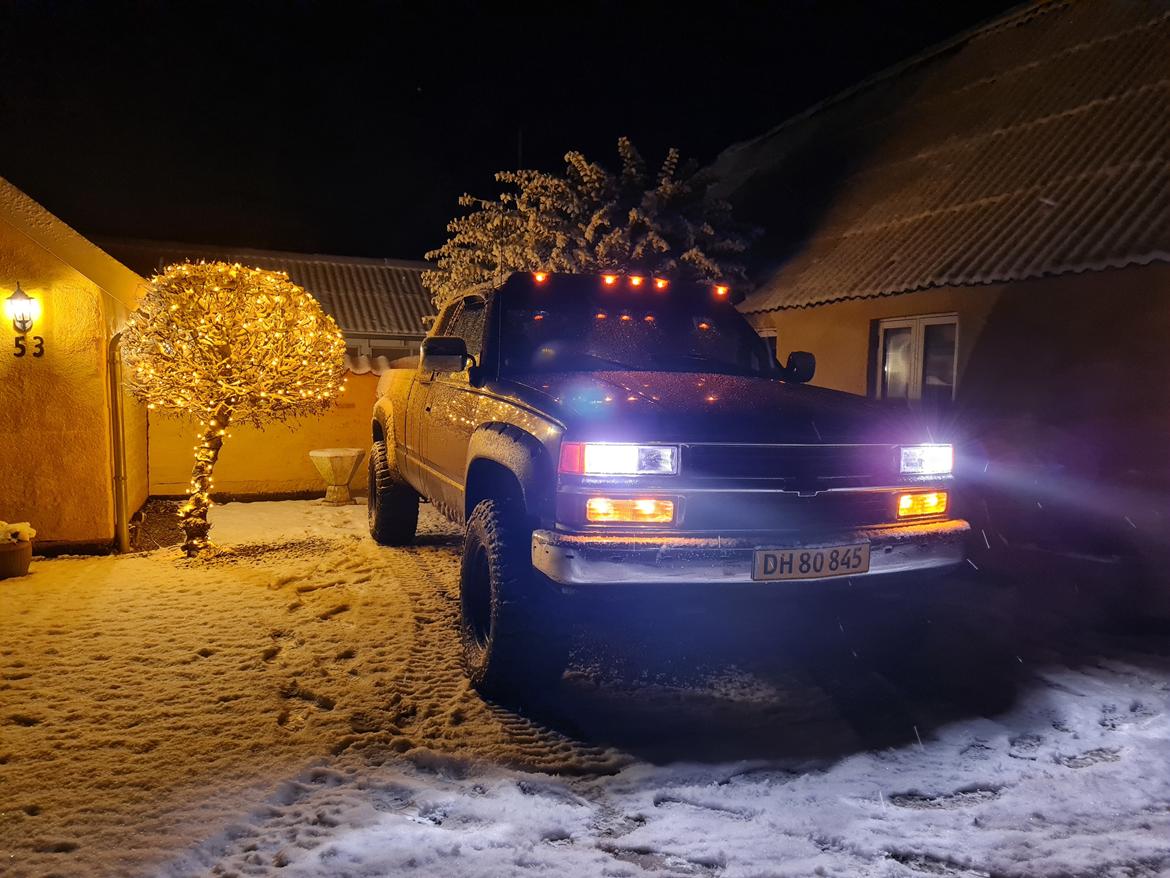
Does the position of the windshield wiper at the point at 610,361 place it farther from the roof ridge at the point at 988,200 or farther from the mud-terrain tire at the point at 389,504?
the roof ridge at the point at 988,200

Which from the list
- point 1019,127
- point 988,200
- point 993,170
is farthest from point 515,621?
point 1019,127

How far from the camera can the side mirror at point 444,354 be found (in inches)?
173

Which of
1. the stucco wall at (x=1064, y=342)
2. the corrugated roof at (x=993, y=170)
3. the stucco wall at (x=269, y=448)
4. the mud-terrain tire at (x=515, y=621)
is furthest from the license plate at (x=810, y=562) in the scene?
the stucco wall at (x=269, y=448)

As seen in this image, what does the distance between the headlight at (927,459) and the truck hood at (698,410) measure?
0.21 feet

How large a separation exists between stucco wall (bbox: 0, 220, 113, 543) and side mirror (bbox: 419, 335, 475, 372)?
4055mm

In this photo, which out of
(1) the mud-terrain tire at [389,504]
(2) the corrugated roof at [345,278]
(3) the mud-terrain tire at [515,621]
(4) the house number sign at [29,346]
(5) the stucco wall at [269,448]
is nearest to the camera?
(3) the mud-terrain tire at [515,621]

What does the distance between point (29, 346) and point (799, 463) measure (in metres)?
6.53

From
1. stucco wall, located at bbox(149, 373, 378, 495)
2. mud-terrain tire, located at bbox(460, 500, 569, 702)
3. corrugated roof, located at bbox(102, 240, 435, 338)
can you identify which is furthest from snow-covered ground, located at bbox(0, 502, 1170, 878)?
corrugated roof, located at bbox(102, 240, 435, 338)

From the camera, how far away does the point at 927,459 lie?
3.71 m

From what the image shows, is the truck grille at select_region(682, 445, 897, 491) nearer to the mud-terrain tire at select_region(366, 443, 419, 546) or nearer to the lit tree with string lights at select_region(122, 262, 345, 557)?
the mud-terrain tire at select_region(366, 443, 419, 546)

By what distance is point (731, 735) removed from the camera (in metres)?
3.49

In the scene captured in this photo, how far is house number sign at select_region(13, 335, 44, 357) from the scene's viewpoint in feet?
21.2

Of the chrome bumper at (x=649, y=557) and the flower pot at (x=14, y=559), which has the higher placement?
the chrome bumper at (x=649, y=557)

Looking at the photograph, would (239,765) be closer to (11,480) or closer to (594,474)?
(594,474)
